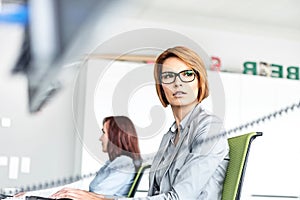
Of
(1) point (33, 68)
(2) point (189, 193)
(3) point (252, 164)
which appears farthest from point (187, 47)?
(3) point (252, 164)

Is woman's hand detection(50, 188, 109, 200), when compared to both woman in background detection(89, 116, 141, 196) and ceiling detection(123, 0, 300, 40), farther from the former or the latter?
ceiling detection(123, 0, 300, 40)

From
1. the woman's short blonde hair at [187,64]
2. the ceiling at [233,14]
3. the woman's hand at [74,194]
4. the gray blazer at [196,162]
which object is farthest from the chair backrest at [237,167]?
the ceiling at [233,14]

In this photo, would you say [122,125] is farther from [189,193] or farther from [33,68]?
[33,68]

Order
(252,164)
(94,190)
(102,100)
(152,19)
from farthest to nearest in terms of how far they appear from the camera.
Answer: (152,19) < (252,164) < (94,190) < (102,100)

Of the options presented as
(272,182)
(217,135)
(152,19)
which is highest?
(152,19)

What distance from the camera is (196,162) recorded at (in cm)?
96

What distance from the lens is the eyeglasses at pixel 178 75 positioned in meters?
0.97

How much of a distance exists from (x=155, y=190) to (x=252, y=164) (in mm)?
1917

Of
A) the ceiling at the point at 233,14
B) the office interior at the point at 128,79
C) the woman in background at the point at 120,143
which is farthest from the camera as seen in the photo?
the ceiling at the point at 233,14

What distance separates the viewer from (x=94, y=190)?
48.6 inches

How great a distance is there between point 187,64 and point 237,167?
257 millimetres

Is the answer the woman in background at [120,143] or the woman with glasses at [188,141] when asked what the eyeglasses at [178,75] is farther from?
the woman in background at [120,143]

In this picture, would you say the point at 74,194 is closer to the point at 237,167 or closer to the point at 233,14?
the point at 237,167

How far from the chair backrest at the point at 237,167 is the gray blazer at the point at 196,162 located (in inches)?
0.6
